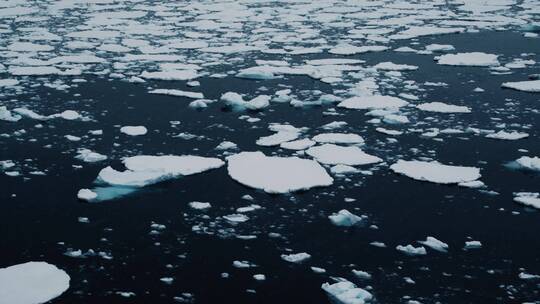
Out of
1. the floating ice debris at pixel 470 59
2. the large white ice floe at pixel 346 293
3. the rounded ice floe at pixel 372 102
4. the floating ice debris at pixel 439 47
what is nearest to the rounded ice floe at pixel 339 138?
the rounded ice floe at pixel 372 102

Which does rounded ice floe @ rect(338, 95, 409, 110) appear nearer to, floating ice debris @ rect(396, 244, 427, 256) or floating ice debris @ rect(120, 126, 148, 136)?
floating ice debris @ rect(120, 126, 148, 136)

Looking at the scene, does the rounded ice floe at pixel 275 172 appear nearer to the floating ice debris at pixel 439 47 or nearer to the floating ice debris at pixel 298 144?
the floating ice debris at pixel 298 144

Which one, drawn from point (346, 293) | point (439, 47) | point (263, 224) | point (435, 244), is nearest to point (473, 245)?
point (435, 244)

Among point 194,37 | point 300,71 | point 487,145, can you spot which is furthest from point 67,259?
point 194,37

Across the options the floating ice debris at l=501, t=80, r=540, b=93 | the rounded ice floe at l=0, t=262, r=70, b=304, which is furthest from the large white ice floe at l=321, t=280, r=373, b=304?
the floating ice debris at l=501, t=80, r=540, b=93

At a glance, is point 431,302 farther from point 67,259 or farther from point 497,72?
point 497,72
